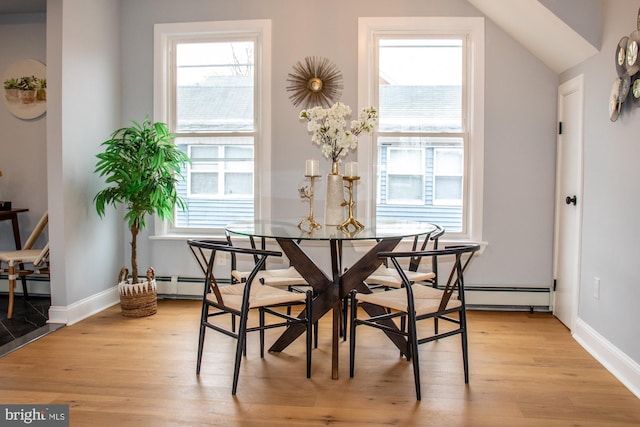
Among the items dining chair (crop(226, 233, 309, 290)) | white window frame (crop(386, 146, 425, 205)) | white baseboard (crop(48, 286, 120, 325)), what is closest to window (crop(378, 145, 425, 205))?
white window frame (crop(386, 146, 425, 205))

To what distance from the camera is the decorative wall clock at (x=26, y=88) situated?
456 cm

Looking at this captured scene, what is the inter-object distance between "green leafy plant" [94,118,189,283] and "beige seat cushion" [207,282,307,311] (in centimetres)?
133

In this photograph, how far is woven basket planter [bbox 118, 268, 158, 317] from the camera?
3.91 m

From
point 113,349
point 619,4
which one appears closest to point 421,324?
point 113,349

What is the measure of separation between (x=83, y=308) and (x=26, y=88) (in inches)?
81.3

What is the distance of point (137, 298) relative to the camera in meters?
3.93

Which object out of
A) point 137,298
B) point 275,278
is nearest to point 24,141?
point 137,298

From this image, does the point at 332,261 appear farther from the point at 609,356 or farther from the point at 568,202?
the point at 568,202

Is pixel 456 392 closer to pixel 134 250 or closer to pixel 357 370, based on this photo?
pixel 357 370

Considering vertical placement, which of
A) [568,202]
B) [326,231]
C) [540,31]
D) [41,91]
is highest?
[540,31]

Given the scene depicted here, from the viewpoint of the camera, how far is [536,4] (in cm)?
337

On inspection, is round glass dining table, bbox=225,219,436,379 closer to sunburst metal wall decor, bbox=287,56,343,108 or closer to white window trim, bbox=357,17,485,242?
white window trim, bbox=357,17,485,242

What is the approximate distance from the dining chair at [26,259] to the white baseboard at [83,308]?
0.43 m

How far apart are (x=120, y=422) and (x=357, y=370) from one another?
1.24 meters
